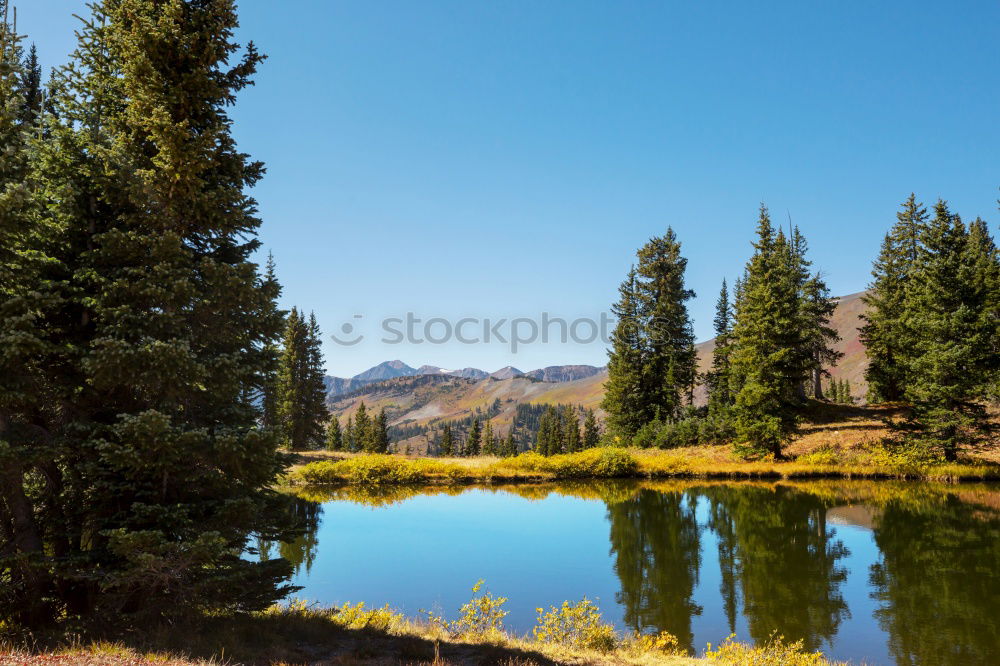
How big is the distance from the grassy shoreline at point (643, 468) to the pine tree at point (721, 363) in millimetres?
6129

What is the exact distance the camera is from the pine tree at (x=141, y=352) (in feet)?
27.0

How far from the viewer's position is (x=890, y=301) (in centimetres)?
4606

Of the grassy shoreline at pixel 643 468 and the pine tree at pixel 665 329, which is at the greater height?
the pine tree at pixel 665 329

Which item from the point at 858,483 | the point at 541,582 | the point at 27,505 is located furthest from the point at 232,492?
the point at 858,483

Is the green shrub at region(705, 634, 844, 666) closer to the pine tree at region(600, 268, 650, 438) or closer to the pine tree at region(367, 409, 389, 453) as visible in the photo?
the pine tree at region(600, 268, 650, 438)

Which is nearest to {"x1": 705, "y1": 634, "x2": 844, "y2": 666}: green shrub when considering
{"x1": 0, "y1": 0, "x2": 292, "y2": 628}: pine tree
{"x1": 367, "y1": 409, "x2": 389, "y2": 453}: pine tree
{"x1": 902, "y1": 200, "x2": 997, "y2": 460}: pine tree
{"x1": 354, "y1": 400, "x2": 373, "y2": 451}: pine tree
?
{"x1": 0, "y1": 0, "x2": 292, "y2": 628}: pine tree

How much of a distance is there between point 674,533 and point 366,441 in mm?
61590

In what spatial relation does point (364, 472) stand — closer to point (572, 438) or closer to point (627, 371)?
point (627, 371)

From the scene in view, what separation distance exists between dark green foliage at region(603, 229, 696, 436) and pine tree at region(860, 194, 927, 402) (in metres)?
15.0

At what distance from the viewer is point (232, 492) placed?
A: 9508 millimetres

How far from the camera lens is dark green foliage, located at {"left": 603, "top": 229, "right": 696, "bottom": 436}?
5041cm

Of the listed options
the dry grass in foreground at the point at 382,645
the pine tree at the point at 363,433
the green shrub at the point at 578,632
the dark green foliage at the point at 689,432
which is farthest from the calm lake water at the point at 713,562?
the pine tree at the point at 363,433

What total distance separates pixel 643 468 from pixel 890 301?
25583mm

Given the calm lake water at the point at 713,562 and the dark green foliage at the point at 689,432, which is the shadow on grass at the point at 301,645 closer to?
the calm lake water at the point at 713,562
